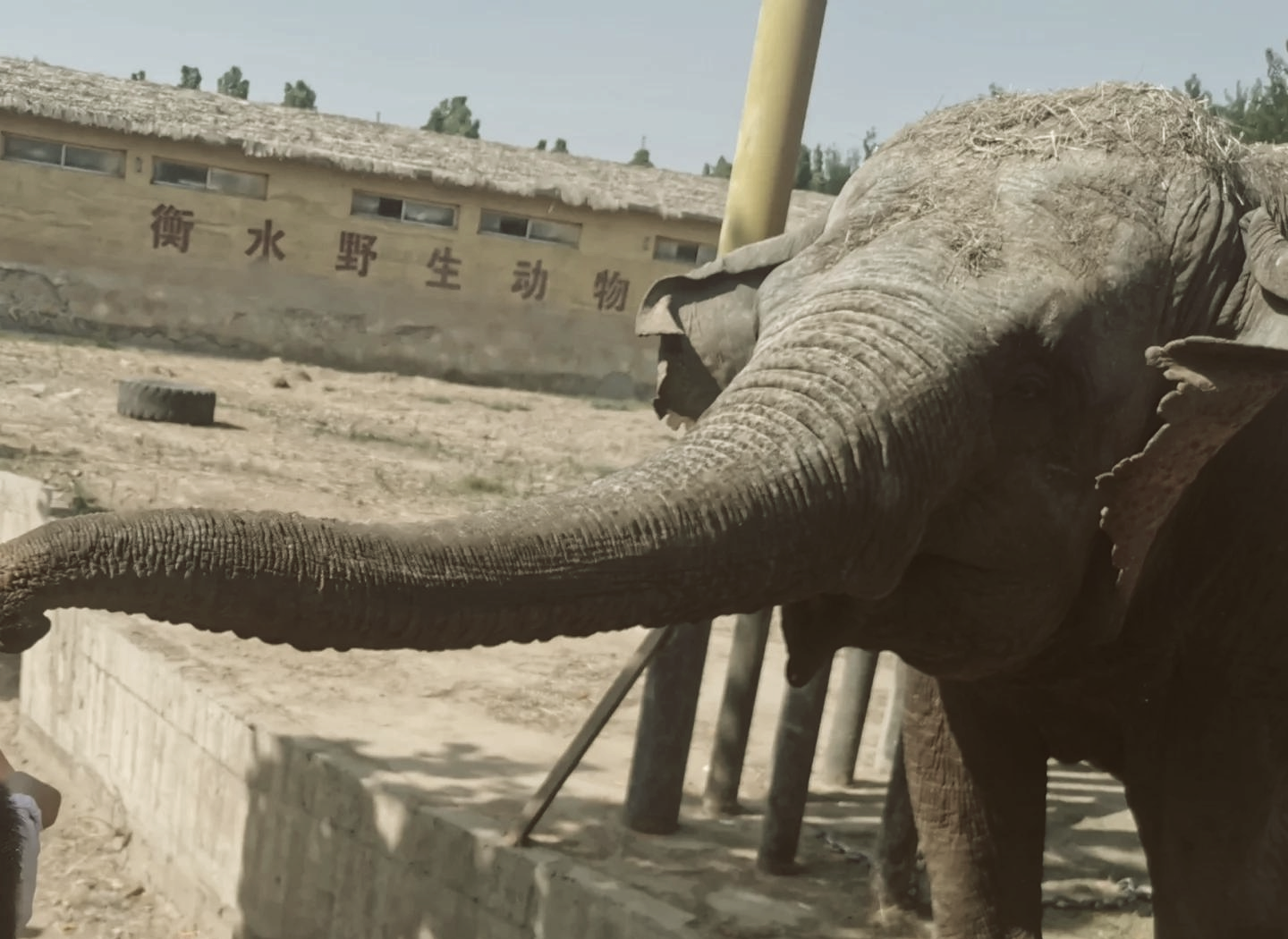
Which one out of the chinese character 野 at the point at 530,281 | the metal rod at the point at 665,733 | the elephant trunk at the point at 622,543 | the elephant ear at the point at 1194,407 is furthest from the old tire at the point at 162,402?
the elephant ear at the point at 1194,407

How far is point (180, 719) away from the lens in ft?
23.2

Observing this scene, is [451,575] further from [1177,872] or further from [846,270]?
[1177,872]

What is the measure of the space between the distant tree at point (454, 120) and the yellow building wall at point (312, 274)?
27.8 m

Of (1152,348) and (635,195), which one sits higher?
(635,195)

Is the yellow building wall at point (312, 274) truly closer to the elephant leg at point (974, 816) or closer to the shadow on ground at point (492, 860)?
the shadow on ground at point (492, 860)

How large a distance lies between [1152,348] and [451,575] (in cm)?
125

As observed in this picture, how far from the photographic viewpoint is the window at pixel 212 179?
20.9 metres

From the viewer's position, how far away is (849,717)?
21.9 feet

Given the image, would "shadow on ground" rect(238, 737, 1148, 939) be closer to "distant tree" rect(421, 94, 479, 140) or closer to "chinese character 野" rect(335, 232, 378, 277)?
"chinese character 野" rect(335, 232, 378, 277)

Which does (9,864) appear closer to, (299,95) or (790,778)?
(790,778)

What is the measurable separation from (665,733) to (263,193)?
1672cm

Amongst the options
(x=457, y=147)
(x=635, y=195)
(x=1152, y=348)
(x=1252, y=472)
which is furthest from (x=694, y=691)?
(x=457, y=147)

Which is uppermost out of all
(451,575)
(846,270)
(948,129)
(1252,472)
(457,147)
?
(457,147)

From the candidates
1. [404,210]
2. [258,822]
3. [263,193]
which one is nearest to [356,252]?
[404,210]
